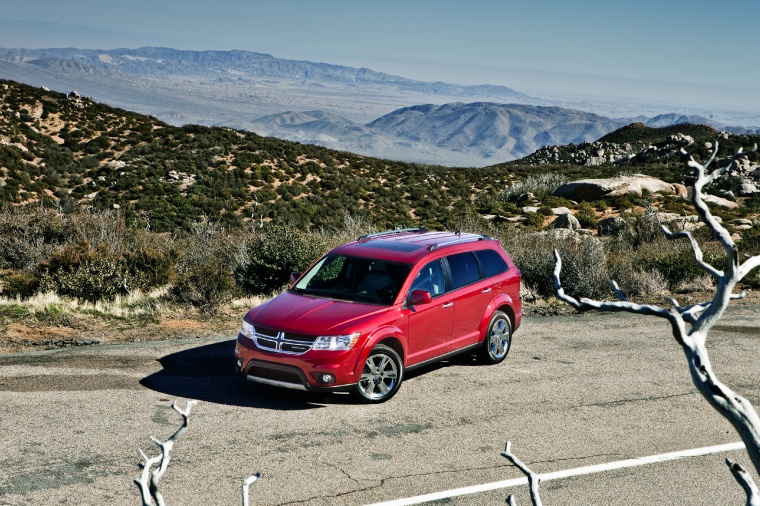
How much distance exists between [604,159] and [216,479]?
270 feet

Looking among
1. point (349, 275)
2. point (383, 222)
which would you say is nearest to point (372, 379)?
point (349, 275)

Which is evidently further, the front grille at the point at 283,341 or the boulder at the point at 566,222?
the boulder at the point at 566,222

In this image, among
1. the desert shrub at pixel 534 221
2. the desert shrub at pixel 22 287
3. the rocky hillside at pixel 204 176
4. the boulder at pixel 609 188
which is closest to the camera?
the desert shrub at pixel 22 287

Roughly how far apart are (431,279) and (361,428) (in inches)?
99.8

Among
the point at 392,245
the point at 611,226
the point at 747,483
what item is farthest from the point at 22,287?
the point at 611,226

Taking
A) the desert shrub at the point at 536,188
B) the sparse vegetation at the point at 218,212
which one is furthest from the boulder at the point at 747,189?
the desert shrub at the point at 536,188

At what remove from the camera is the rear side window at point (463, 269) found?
1065cm

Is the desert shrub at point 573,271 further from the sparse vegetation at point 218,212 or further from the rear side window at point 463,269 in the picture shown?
the rear side window at point 463,269

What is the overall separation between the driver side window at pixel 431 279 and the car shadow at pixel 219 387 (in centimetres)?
170

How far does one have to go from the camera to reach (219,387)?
9.91m

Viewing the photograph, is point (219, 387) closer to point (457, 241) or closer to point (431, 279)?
point (431, 279)

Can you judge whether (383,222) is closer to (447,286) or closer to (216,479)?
(447,286)

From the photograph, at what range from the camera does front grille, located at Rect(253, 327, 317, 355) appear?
9133 mm

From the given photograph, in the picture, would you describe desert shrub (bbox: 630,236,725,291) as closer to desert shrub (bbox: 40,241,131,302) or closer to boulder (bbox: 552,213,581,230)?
desert shrub (bbox: 40,241,131,302)
